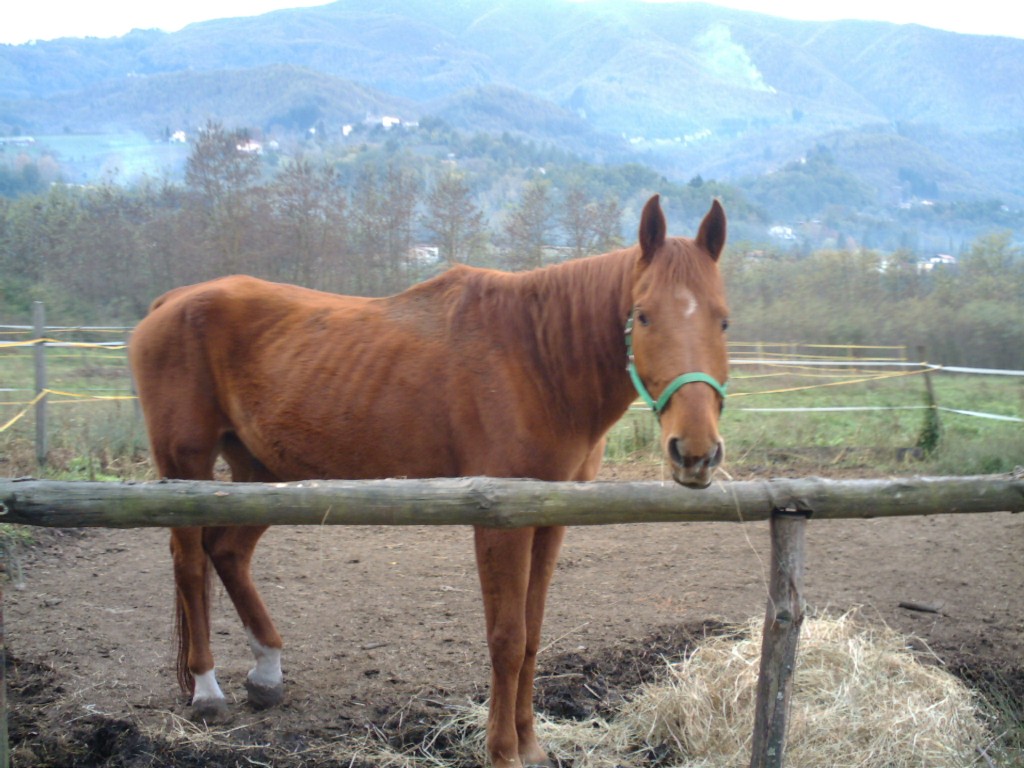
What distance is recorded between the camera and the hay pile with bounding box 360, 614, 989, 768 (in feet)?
10.1

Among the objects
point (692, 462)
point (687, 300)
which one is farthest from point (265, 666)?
point (687, 300)

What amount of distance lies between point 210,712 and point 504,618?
1.55 m

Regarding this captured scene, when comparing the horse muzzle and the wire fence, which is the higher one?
the horse muzzle

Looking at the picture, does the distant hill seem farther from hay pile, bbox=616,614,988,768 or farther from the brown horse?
the brown horse

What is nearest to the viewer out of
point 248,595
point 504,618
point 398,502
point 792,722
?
point 398,502

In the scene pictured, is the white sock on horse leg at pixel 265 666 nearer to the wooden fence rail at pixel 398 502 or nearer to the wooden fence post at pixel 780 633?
the wooden fence rail at pixel 398 502

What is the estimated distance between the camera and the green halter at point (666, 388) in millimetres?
2367

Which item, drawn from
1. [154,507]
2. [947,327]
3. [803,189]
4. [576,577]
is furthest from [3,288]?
[803,189]

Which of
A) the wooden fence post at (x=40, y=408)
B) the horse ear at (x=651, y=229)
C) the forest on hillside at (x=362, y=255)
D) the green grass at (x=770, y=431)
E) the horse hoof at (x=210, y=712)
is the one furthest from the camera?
the forest on hillside at (x=362, y=255)

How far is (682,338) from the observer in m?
2.46

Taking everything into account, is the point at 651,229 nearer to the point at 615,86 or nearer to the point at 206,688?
the point at 206,688

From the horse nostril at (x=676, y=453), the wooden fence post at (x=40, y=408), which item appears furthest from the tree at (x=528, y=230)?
the horse nostril at (x=676, y=453)

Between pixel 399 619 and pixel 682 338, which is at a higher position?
pixel 682 338

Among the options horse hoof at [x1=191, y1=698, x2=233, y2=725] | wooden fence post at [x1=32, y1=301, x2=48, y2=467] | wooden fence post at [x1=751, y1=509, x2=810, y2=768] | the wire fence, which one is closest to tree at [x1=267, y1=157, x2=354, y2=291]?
the wire fence
